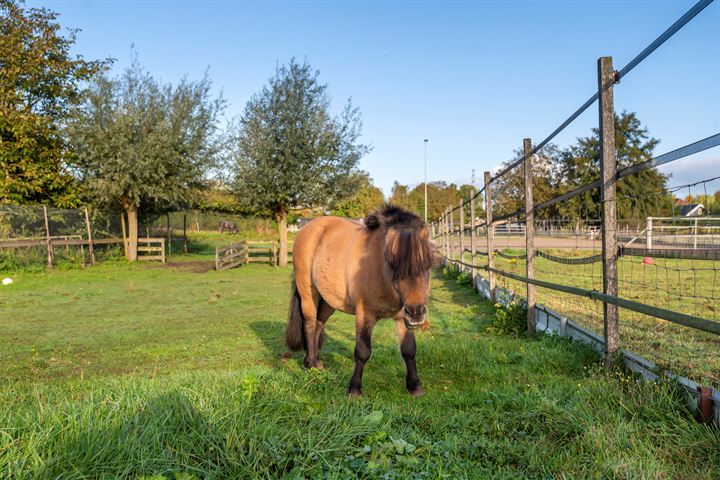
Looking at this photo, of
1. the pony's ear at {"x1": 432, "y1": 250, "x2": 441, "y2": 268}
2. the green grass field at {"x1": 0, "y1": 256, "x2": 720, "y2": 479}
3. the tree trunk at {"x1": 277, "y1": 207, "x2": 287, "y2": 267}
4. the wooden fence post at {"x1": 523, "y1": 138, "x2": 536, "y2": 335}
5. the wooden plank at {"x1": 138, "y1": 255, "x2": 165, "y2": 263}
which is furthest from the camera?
the tree trunk at {"x1": 277, "y1": 207, "x2": 287, "y2": 267}

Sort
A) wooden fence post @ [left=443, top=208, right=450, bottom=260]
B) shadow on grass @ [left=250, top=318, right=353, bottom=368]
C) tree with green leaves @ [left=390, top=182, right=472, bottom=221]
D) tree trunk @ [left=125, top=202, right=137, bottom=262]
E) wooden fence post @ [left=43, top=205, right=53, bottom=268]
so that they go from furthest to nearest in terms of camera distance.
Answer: tree with green leaves @ [left=390, top=182, right=472, bottom=221], tree trunk @ [left=125, top=202, right=137, bottom=262], wooden fence post @ [left=443, top=208, right=450, bottom=260], wooden fence post @ [left=43, top=205, right=53, bottom=268], shadow on grass @ [left=250, top=318, right=353, bottom=368]

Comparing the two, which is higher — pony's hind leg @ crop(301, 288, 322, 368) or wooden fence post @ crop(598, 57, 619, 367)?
wooden fence post @ crop(598, 57, 619, 367)

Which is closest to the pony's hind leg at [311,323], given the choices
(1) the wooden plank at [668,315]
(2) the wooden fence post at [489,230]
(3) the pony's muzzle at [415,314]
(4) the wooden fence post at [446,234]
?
(3) the pony's muzzle at [415,314]

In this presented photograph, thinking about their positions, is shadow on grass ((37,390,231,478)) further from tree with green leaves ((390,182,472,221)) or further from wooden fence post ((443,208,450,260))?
tree with green leaves ((390,182,472,221))

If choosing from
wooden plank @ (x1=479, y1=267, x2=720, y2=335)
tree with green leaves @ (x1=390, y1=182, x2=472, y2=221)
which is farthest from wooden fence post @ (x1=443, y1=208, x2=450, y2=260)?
tree with green leaves @ (x1=390, y1=182, x2=472, y2=221)

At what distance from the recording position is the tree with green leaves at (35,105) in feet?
59.4

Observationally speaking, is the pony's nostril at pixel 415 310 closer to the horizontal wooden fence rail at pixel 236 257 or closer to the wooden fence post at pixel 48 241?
the horizontal wooden fence rail at pixel 236 257

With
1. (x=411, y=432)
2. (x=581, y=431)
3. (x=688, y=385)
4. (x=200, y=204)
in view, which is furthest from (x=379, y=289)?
(x=200, y=204)

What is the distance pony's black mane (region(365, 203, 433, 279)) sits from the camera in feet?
12.9

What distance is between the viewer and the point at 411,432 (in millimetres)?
2926

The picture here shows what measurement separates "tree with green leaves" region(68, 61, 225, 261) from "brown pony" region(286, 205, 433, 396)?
15835mm

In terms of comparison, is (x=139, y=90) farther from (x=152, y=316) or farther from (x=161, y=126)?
(x=152, y=316)

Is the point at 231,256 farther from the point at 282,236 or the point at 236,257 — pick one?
the point at 282,236

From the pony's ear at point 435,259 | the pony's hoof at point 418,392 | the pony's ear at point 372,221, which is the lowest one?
the pony's hoof at point 418,392
